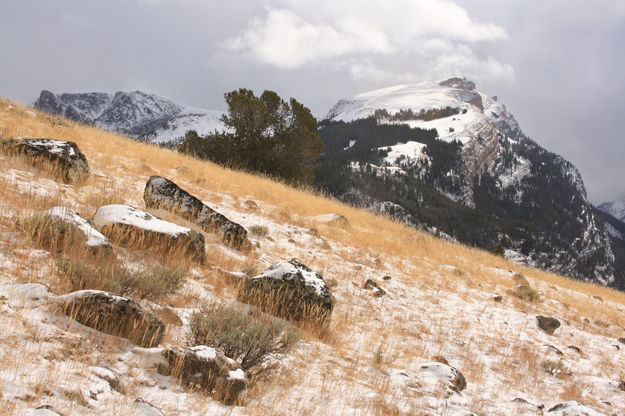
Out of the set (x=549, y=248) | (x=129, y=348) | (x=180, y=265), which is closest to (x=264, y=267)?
(x=180, y=265)

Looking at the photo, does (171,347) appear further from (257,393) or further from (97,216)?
(97,216)

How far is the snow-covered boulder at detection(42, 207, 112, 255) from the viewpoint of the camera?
473 cm

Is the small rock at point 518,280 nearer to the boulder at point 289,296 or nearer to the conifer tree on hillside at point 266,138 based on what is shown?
the boulder at point 289,296

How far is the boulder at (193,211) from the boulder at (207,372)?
4.36 meters

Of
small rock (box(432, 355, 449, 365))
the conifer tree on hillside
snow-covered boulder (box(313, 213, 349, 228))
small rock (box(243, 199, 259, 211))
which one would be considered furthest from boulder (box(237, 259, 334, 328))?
the conifer tree on hillside

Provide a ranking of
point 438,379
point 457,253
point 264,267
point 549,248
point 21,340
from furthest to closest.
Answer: point 549,248 < point 457,253 < point 264,267 < point 438,379 < point 21,340

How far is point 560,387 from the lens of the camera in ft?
19.0

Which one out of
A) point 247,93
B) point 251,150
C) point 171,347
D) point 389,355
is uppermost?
point 247,93

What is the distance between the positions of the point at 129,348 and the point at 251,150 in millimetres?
24301

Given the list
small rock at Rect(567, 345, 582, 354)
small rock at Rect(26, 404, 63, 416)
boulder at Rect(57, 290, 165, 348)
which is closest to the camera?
small rock at Rect(26, 404, 63, 416)

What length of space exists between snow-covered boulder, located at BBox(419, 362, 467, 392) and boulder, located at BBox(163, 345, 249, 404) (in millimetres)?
2666

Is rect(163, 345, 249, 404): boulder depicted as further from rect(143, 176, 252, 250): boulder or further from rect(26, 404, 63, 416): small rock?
rect(143, 176, 252, 250): boulder

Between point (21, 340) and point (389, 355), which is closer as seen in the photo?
point (21, 340)

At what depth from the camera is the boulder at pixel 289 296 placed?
537 centimetres
